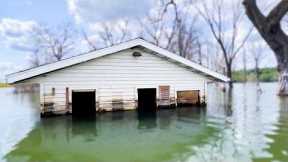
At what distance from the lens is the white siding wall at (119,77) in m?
9.29

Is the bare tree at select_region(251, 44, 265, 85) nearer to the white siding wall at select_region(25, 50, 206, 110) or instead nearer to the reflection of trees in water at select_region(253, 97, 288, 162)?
the white siding wall at select_region(25, 50, 206, 110)

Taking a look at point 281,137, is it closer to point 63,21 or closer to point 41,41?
point 63,21

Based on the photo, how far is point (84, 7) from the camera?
20.9m

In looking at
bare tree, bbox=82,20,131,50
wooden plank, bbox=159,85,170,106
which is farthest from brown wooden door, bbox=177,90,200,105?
bare tree, bbox=82,20,131,50

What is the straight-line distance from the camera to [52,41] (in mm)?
35188

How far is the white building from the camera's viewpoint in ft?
29.8

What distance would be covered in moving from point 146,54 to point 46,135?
564cm

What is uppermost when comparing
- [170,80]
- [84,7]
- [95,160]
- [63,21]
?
[63,21]

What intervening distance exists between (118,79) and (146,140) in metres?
4.82

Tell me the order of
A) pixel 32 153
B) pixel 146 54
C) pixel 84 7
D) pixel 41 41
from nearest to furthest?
pixel 32 153 < pixel 146 54 < pixel 84 7 < pixel 41 41

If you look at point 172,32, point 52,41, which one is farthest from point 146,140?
point 52,41

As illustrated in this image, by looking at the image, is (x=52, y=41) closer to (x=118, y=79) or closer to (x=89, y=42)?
(x=89, y=42)

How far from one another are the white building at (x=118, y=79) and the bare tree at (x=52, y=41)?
2512cm

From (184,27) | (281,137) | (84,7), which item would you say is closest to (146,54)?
(281,137)
